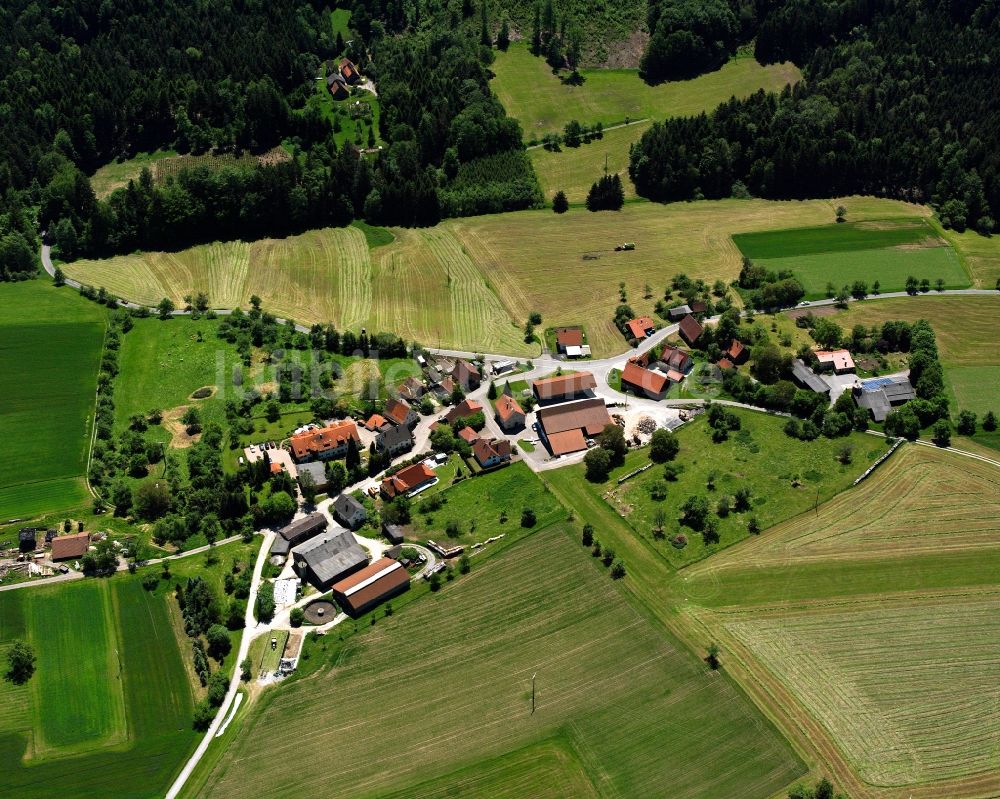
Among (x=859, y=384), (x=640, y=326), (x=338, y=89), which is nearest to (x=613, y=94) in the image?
(x=338, y=89)

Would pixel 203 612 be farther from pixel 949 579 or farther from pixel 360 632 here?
pixel 949 579

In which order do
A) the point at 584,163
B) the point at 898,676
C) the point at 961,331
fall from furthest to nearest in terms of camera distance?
the point at 584,163 < the point at 961,331 < the point at 898,676

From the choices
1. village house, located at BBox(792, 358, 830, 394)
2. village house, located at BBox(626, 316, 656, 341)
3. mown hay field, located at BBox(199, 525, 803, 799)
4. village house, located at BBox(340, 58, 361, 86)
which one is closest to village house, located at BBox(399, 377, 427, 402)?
village house, located at BBox(626, 316, 656, 341)

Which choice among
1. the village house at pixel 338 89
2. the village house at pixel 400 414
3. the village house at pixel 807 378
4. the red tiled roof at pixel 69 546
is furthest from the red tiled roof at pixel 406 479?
the village house at pixel 338 89

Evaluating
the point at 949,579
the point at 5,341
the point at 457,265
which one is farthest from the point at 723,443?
the point at 5,341

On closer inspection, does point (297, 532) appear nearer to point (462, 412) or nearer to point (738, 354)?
point (462, 412)

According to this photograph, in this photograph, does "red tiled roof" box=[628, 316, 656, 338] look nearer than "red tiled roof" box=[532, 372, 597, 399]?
No

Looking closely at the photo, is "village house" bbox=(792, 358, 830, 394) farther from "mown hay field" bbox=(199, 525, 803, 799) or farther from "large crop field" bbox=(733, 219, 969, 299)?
"mown hay field" bbox=(199, 525, 803, 799)
